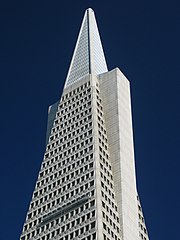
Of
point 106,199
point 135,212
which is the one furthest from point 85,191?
point 135,212

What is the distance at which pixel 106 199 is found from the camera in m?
119

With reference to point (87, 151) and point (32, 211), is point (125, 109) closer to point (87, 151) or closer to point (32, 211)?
point (87, 151)

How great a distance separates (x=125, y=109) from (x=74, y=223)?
34.6 metres

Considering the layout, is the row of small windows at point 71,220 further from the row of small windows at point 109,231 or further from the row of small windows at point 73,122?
the row of small windows at point 73,122

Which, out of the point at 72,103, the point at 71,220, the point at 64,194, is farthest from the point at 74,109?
the point at 71,220

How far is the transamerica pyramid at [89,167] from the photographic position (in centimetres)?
11744

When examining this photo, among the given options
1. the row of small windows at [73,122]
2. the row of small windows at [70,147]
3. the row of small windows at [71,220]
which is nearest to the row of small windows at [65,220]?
the row of small windows at [71,220]

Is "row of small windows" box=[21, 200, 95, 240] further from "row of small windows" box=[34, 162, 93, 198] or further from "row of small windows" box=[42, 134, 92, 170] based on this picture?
"row of small windows" box=[42, 134, 92, 170]

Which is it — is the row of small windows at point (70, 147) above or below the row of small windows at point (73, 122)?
below

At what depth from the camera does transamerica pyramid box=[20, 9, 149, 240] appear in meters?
117

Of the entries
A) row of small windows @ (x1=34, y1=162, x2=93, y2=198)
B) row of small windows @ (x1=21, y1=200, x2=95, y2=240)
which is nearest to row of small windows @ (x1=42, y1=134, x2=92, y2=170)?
row of small windows @ (x1=34, y1=162, x2=93, y2=198)

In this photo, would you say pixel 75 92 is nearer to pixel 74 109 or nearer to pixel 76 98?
pixel 76 98

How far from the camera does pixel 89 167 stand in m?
125

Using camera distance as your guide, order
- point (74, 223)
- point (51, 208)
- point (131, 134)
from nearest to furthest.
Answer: point (74, 223) → point (51, 208) → point (131, 134)
